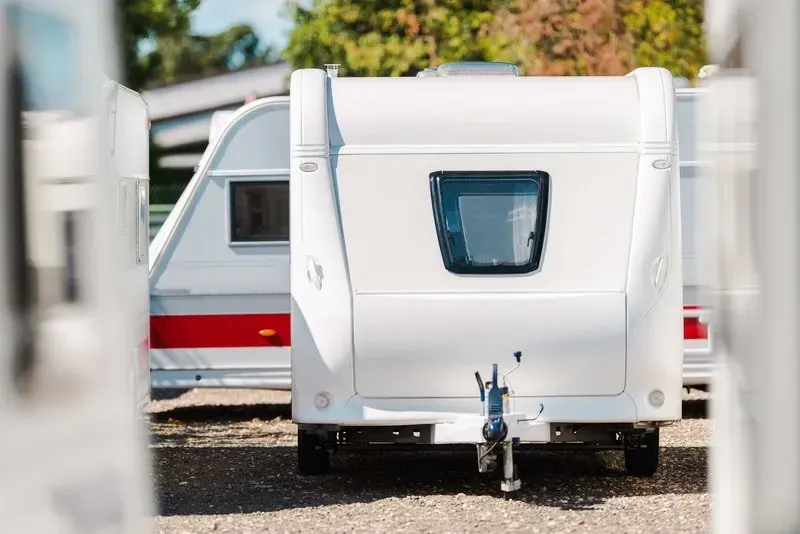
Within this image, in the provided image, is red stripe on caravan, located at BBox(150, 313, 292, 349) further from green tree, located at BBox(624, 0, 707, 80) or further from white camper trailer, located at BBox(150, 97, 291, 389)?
green tree, located at BBox(624, 0, 707, 80)

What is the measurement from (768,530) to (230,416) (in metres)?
10.7

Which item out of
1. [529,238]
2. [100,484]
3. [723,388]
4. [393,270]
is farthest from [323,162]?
[100,484]

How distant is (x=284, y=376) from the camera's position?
1193cm

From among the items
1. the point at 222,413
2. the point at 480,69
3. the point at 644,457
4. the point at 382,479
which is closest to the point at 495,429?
the point at 644,457

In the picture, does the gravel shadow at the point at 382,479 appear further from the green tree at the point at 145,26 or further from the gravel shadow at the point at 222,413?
the green tree at the point at 145,26

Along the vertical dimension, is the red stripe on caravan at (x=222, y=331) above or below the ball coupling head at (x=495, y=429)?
above

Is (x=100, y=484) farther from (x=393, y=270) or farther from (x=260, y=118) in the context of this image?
(x=260, y=118)

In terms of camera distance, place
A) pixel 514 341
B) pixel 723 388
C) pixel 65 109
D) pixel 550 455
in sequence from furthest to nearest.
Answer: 1. pixel 550 455
2. pixel 514 341
3. pixel 723 388
4. pixel 65 109

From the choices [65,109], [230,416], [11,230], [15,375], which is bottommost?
[230,416]

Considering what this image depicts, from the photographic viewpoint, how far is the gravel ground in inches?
317

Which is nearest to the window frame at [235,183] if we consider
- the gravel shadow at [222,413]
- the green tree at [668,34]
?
the gravel shadow at [222,413]

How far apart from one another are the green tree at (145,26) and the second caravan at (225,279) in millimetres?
12119

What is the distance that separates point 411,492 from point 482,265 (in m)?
1.52

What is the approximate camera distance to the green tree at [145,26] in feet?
80.9
